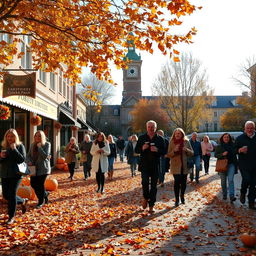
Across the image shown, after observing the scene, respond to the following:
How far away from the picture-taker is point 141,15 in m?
6.50

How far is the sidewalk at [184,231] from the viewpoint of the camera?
4531 millimetres

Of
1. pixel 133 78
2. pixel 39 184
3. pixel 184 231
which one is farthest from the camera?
pixel 133 78

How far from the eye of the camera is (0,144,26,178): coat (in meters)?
6.12

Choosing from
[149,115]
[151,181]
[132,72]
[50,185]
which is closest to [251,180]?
[151,181]

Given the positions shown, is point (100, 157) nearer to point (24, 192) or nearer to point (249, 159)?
point (24, 192)

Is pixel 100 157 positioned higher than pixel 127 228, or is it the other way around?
pixel 100 157

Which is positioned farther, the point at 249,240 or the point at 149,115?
the point at 149,115

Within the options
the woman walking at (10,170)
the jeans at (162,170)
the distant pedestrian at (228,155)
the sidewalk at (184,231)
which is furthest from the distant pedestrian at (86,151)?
the woman walking at (10,170)

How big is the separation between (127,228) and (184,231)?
3.22ft

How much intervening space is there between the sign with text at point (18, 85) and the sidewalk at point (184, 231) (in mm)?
5028

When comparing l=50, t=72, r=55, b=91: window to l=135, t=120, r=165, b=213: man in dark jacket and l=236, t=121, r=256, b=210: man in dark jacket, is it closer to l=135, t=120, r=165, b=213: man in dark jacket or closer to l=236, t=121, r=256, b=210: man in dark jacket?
l=135, t=120, r=165, b=213: man in dark jacket

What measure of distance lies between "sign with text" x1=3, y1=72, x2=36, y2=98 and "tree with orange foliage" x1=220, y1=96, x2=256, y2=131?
2525 cm

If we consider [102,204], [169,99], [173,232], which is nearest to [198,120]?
[169,99]

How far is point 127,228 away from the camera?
18.8 ft
